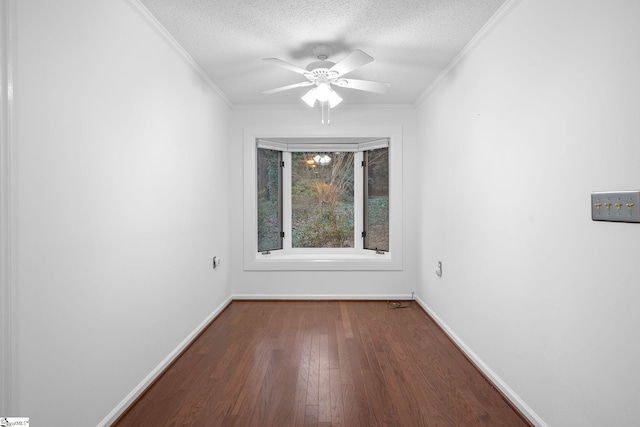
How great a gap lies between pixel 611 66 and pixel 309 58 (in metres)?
2.09

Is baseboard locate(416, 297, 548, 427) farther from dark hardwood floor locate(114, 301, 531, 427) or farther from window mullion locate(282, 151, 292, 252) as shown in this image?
window mullion locate(282, 151, 292, 252)

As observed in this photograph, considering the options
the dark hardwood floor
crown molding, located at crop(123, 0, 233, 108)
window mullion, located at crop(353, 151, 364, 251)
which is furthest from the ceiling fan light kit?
the dark hardwood floor

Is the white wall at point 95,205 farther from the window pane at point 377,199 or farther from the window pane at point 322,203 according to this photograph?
the window pane at point 377,199

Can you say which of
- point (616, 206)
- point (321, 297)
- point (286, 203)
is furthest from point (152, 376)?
point (286, 203)

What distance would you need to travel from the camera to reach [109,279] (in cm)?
176

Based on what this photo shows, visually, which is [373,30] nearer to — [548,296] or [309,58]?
[309,58]

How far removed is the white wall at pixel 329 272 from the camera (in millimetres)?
4082

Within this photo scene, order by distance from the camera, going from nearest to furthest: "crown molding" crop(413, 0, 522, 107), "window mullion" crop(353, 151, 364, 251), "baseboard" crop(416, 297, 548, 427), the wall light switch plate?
the wall light switch plate < "baseboard" crop(416, 297, 548, 427) < "crown molding" crop(413, 0, 522, 107) < "window mullion" crop(353, 151, 364, 251)

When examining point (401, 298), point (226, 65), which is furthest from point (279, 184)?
point (401, 298)

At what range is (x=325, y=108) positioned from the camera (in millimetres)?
4012

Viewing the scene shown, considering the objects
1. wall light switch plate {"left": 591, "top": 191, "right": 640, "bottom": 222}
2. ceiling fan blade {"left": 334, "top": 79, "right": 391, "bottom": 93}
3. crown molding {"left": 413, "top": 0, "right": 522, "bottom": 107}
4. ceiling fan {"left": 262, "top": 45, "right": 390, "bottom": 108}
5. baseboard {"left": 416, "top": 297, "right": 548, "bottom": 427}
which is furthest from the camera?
ceiling fan blade {"left": 334, "top": 79, "right": 391, "bottom": 93}

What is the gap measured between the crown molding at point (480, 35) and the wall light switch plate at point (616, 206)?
129cm

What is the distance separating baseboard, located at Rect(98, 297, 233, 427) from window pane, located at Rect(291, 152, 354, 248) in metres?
1.76

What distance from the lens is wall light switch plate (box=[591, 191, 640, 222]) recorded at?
119 cm
